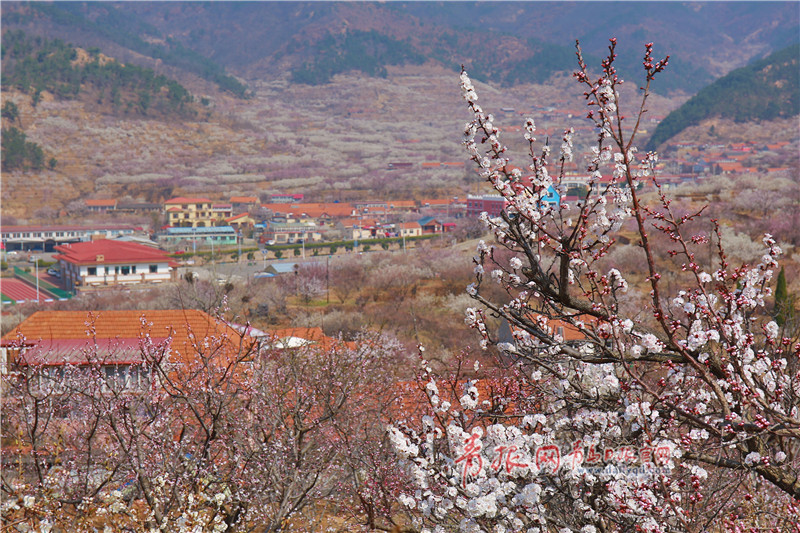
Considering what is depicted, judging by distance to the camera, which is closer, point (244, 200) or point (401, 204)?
point (401, 204)

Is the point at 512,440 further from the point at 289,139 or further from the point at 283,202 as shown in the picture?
the point at 289,139

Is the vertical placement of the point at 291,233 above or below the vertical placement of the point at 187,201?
below

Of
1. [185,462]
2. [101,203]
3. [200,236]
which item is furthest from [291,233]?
[185,462]

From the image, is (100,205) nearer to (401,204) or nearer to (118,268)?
(401,204)

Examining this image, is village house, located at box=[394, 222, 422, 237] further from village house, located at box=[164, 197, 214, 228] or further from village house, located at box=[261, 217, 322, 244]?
village house, located at box=[164, 197, 214, 228]

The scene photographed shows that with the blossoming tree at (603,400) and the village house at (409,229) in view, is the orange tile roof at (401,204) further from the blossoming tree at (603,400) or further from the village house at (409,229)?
the blossoming tree at (603,400)

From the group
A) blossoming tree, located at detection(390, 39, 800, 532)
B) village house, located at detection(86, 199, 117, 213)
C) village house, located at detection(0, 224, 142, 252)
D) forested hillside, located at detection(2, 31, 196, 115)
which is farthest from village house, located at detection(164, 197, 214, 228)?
blossoming tree, located at detection(390, 39, 800, 532)

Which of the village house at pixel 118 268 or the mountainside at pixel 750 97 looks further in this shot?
the mountainside at pixel 750 97

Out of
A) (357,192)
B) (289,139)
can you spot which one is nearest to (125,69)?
(289,139)


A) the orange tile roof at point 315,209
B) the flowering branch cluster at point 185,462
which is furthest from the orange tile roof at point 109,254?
the flowering branch cluster at point 185,462
